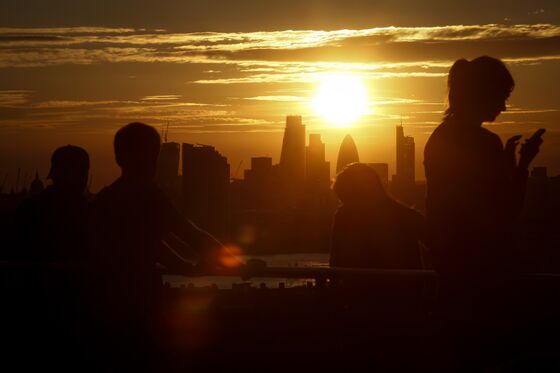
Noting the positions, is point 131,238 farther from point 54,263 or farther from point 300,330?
point 300,330

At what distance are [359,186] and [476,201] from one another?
1789 millimetres

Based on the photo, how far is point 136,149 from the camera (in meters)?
4.23

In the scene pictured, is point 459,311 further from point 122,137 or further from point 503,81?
point 122,137

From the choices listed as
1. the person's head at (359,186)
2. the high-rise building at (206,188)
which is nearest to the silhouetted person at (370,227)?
the person's head at (359,186)

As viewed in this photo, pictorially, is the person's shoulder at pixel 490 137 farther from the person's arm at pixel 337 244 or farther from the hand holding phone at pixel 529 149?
the person's arm at pixel 337 244

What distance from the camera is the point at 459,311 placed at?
406cm

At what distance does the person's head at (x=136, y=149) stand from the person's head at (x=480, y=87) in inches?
58.2

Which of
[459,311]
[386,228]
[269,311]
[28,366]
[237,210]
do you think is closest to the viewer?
[459,311]

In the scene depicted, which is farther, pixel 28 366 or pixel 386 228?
pixel 386 228

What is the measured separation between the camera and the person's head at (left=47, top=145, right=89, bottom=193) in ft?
16.0

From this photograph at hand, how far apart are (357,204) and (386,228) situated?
0.26m

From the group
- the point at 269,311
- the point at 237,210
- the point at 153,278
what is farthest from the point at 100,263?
the point at 237,210

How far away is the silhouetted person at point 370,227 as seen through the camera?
565cm

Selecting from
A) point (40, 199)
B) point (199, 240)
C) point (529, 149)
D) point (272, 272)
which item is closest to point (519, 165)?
point (529, 149)
